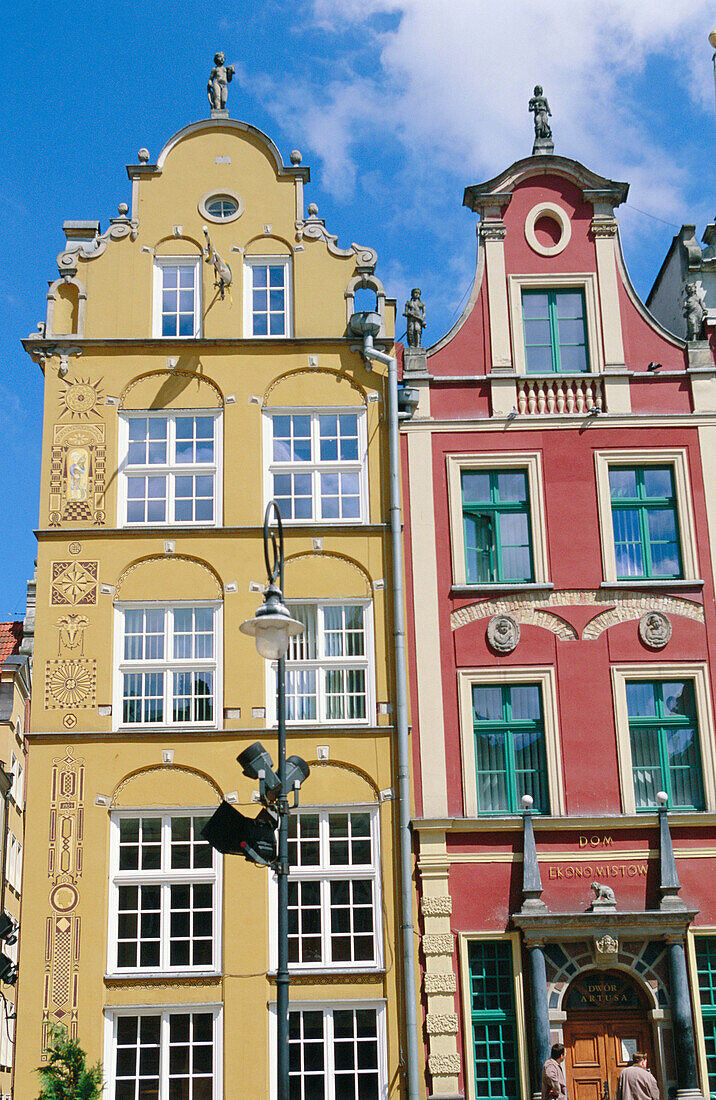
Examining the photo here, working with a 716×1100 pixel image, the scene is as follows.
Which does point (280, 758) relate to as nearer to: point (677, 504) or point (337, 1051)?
point (337, 1051)

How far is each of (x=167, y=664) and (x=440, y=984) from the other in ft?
20.8

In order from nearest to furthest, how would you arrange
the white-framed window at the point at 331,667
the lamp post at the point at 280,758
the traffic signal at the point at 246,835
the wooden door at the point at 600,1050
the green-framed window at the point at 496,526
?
the lamp post at the point at 280,758
the traffic signal at the point at 246,835
the wooden door at the point at 600,1050
the white-framed window at the point at 331,667
the green-framed window at the point at 496,526

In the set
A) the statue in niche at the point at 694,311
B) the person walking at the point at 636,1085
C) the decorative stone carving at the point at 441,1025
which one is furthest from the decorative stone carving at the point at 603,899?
the statue in niche at the point at 694,311

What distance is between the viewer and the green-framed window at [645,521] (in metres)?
23.2

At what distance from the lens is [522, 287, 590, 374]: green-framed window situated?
79.4 ft

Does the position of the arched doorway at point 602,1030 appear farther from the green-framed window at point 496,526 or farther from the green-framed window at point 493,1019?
the green-framed window at point 496,526

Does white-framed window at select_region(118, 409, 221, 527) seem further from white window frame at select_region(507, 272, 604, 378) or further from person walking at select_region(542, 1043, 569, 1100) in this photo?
person walking at select_region(542, 1043, 569, 1100)

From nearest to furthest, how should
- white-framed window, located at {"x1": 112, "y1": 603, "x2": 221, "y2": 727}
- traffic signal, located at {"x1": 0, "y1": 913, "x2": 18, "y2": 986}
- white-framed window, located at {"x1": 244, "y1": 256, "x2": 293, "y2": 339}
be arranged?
white-framed window, located at {"x1": 112, "y1": 603, "x2": 221, "y2": 727}, traffic signal, located at {"x1": 0, "y1": 913, "x2": 18, "y2": 986}, white-framed window, located at {"x1": 244, "y1": 256, "x2": 293, "y2": 339}

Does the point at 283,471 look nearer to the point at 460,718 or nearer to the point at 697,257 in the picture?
the point at 460,718

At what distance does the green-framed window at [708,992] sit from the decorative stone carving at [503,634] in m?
5.18

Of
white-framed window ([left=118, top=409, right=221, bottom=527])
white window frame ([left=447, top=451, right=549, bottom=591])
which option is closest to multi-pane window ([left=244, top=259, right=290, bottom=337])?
white-framed window ([left=118, top=409, right=221, bottom=527])

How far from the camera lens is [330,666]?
883 inches

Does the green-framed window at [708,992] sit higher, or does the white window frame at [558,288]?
the white window frame at [558,288]

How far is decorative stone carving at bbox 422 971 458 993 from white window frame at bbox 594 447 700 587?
6.67 meters
